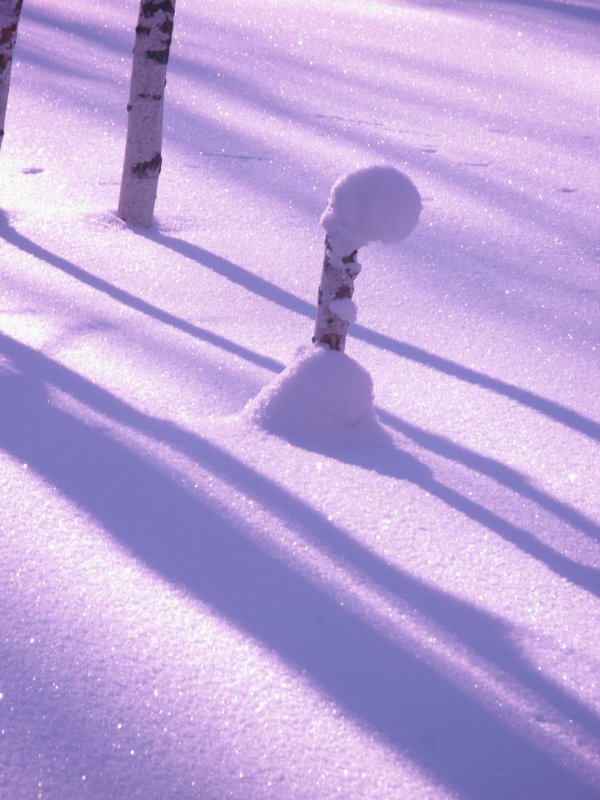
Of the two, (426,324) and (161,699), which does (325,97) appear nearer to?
(426,324)

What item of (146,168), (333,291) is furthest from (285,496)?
(146,168)

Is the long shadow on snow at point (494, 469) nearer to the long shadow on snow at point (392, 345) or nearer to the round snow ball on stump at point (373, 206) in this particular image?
the long shadow on snow at point (392, 345)

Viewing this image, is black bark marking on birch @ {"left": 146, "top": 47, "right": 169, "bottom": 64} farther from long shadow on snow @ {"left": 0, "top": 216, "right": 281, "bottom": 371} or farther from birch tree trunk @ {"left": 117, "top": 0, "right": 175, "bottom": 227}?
long shadow on snow @ {"left": 0, "top": 216, "right": 281, "bottom": 371}

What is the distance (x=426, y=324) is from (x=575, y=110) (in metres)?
5.90

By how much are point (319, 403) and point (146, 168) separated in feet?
10.0

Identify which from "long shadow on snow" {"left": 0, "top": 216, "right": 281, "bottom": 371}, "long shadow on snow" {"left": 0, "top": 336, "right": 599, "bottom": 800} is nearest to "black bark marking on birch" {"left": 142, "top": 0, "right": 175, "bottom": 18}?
"long shadow on snow" {"left": 0, "top": 216, "right": 281, "bottom": 371}

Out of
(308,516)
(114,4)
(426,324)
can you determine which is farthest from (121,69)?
(308,516)

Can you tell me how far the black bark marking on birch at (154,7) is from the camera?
5.38 meters

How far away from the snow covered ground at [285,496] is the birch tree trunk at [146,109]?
9.3 inches

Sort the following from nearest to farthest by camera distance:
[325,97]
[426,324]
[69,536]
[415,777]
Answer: [415,777] → [69,536] → [426,324] → [325,97]

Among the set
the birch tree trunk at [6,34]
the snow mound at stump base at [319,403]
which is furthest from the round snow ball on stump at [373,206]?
the birch tree trunk at [6,34]

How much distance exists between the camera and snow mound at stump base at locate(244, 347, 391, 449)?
131 inches

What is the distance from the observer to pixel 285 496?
296 cm

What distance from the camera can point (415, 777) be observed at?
198 centimetres
